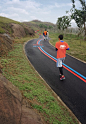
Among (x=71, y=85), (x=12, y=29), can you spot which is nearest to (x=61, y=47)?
(x=71, y=85)

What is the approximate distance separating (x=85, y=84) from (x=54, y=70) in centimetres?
249

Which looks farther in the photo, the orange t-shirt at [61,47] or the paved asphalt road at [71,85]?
the orange t-shirt at [61,47]

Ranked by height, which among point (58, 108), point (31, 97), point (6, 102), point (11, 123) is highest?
point (6, 102)

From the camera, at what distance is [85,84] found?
19.3 feet

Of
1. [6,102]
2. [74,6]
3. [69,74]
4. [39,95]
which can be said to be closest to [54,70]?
[69,74]

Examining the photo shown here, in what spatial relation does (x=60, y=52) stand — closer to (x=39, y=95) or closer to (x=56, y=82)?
(x=56, y=82)

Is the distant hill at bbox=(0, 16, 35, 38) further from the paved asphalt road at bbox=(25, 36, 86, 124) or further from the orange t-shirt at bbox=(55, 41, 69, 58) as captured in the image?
the orange t-shirt at bbox=(55, 41, 69, 58)

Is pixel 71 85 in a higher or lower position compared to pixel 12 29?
lower

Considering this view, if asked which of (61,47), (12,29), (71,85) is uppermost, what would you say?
(12,29)

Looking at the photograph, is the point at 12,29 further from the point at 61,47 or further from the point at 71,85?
the point at 71,85

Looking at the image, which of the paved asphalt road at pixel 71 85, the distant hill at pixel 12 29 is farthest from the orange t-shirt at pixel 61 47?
the distant hill at pixel 12 29

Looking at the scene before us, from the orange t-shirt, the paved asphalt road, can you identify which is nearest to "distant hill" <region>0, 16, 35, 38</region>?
the paved asphalt road

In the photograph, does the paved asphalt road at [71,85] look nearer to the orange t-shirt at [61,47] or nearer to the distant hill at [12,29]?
the orange t-shirt at [61,47]

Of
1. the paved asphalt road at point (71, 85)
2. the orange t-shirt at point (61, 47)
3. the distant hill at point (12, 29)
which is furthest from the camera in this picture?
the distant hill at point (12, 29)
